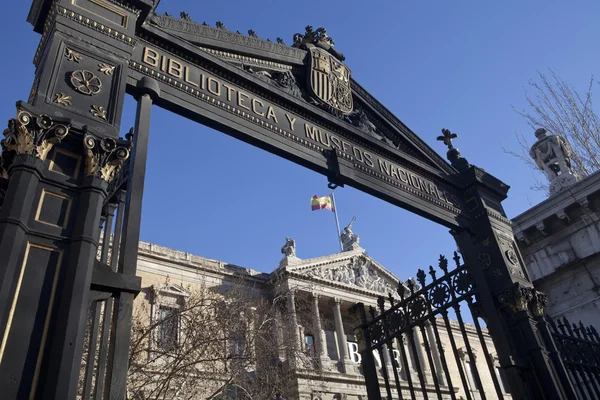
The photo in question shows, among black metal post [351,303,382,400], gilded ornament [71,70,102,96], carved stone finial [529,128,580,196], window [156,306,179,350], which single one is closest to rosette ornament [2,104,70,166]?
gilded ornament [71,70,102,96]

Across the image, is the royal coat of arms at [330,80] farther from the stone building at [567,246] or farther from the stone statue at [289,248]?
the stone statue at [289,248]

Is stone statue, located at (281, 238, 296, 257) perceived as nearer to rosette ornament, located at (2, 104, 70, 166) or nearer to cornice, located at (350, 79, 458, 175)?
cornice, located at (350, 79, 458, 175)

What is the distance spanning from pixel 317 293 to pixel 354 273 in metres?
5.15

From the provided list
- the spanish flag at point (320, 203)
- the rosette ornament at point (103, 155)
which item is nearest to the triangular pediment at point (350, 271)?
the spanish flag at point (320, 203)

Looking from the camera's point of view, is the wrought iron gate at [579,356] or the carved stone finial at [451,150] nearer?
the wrought iron gate at [579,356]

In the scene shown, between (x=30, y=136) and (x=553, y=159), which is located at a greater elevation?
(x=553, y=159)

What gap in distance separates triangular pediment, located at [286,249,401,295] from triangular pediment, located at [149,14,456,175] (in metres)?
24.3

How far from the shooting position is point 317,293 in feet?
109

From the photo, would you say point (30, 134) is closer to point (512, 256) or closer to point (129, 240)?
point (129, 240)

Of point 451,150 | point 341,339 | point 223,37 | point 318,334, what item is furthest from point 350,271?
point 223,37

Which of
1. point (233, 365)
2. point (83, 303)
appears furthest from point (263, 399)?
point (83, 303)

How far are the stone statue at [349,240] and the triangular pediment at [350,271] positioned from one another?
48.9 inches

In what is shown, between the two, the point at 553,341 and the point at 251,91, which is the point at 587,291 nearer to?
the point at 553,341

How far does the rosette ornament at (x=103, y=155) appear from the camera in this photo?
11.8 feet
